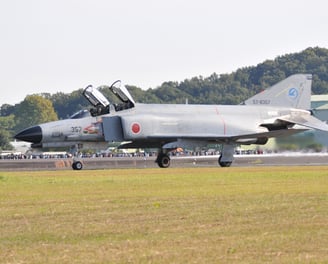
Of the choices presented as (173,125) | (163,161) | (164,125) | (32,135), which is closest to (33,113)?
(173,125)

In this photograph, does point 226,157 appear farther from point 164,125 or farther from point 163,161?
point 164,125

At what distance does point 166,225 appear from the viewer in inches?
589

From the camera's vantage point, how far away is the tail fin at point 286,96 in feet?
166

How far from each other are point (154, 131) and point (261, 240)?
3208 cm

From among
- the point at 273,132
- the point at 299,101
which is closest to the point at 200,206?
the point at 273,132

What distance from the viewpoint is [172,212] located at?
1702cm

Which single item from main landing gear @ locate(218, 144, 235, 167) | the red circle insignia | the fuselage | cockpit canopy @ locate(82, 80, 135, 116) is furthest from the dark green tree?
the red circle insignia

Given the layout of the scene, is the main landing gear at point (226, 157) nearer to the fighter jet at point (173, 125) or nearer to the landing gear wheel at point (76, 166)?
the fighter jet at point (173, 125)

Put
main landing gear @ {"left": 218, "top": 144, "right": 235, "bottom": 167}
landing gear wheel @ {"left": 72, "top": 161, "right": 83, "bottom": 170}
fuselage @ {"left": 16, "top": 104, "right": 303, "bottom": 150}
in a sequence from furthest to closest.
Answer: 1. main landing gear @ {"left": 218, "top": 144, "right": 235, "bottom": 167}
2. fuselage @ {"left": 16, "top": 104, "right": 303, "bottom": 150}
3. landing gear wheel @ {"left": 72, "top": 161, "right": 83, "bottom": 170}

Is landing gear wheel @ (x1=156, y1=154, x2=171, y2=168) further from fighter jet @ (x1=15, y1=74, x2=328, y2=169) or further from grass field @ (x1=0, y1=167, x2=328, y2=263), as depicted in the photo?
grass field @ (x1=0, y1=167, x2=328, y2=263)

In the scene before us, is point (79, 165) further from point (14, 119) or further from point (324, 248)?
point (14, 119)

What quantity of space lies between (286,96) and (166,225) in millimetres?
36559

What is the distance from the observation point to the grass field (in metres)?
12.1

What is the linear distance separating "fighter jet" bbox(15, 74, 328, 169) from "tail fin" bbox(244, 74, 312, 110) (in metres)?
0.06
